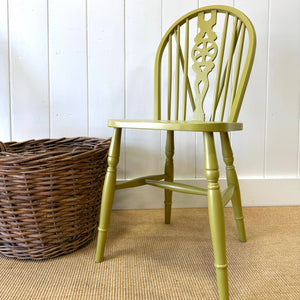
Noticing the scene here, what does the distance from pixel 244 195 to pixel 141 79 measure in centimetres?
66

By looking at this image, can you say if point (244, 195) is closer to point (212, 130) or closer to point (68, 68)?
point (212, 130)

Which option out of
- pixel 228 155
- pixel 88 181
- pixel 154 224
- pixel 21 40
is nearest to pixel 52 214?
pixel 88 181

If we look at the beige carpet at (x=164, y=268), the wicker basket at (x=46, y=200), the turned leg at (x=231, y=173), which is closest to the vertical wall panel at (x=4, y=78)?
the wicker basket at (x=46, y=200)

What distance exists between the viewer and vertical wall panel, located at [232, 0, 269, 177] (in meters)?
1.33

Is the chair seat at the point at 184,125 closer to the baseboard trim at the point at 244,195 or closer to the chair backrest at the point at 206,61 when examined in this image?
the chair backrest at the point at 206,61

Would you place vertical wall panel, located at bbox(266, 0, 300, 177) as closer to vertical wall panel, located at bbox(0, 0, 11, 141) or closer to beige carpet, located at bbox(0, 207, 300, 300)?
beige carpet, located at bbox(0, 207, 300, 300)

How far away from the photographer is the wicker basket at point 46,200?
2.66 feet

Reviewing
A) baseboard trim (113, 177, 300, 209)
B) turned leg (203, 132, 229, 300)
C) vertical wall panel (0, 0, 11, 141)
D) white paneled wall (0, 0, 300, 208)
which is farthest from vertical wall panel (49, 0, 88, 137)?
turned leg (203, 132, 229, 300)

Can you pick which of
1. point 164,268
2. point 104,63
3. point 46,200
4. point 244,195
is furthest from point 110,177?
point 244,195

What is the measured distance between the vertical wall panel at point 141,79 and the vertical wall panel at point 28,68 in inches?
13.2

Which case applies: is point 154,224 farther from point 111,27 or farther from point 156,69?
point 111,27

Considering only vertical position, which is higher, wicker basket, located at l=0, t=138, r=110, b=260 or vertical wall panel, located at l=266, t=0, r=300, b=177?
vertical wall panel, located at l=266, t=0, r=300, b=177

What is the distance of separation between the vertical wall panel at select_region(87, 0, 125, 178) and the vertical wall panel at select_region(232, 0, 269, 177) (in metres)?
0.50

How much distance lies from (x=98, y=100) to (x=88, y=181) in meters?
0.49
